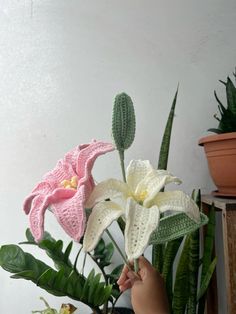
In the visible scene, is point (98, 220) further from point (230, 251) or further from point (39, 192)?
point (230, 251)

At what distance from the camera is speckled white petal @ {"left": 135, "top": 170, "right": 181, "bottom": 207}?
36 cm

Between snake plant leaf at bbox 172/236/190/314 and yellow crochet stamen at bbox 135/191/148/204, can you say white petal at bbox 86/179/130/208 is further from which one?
snake plant leaf at bbox 172/236/190/314

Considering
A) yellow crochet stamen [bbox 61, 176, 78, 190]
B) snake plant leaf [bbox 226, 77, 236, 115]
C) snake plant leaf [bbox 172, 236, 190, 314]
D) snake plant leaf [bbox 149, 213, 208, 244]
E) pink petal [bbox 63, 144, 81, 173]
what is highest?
snake plant leaf [bbox 226, 77, 236, 115]

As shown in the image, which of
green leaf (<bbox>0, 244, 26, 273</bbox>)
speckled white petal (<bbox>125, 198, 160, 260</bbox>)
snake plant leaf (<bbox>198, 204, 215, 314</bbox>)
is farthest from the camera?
snake plant leaf (<bbox>198, 204, 215, 314</bbox>)

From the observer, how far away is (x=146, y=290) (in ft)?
1.35

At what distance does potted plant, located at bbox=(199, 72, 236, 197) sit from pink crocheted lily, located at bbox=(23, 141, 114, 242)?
0.38 meters

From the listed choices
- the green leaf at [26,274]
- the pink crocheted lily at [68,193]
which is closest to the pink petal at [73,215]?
the pink crocheted lily at [68,193]

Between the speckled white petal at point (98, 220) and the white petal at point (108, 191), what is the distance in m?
0.01

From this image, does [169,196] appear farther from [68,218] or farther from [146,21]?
[146,21]

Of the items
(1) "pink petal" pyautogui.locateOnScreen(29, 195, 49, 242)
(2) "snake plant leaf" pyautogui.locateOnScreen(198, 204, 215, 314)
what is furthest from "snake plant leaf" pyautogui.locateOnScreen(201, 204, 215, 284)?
(1) "pink petal" pyautogui.locateOnScreen(29, 195, 49, 242)

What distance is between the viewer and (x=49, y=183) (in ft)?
1.34

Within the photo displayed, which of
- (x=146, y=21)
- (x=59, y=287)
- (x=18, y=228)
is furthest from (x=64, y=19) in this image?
(x=59, y=287)

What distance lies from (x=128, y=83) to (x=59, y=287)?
68 centimetres

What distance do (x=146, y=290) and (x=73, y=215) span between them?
18 centimetres
